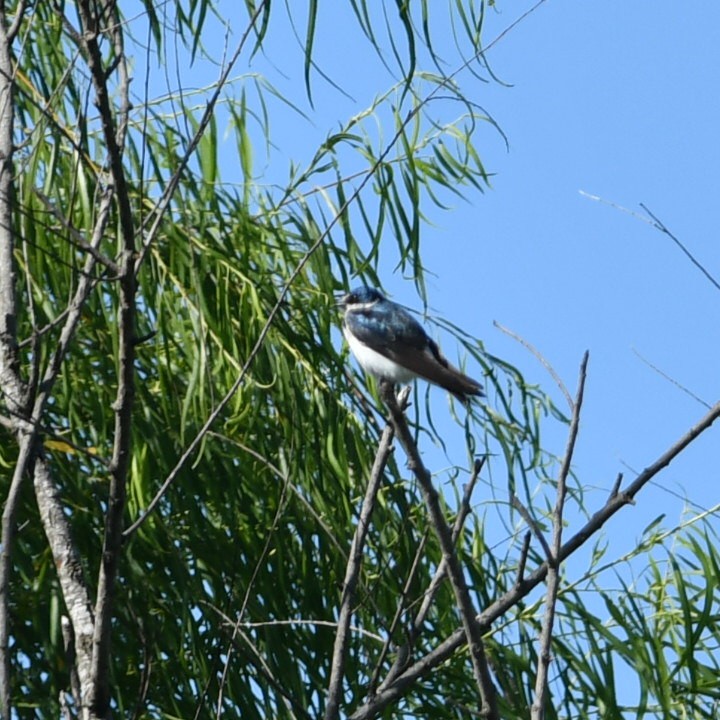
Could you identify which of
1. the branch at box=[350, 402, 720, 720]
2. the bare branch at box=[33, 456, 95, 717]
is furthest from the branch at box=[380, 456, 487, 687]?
the bare branch at box=[33, 456, 95, 717]

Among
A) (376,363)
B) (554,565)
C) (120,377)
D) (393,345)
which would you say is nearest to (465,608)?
(554,565)

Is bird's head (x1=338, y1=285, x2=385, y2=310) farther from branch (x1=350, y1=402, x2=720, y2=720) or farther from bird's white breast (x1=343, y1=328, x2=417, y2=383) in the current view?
branch (x1=350, y1=402, x2=720, y2=720)

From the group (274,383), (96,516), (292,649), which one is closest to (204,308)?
→ (274,383)

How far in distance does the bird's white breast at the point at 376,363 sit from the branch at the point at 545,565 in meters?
1.33

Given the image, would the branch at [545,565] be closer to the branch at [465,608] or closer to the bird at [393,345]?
the branch at [465,608]

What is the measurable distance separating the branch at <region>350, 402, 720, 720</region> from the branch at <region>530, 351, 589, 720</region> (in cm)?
2

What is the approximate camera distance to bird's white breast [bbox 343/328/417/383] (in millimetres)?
2975

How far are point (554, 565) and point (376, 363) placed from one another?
5.33ft

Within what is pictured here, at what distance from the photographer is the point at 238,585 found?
2.59m

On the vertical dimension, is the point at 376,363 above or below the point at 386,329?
below

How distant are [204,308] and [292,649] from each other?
651 millimetres

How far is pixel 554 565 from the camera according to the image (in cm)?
146

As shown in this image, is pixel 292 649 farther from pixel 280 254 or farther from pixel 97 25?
pixel 97 25

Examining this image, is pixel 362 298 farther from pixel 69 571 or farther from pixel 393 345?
pixel 69 571
